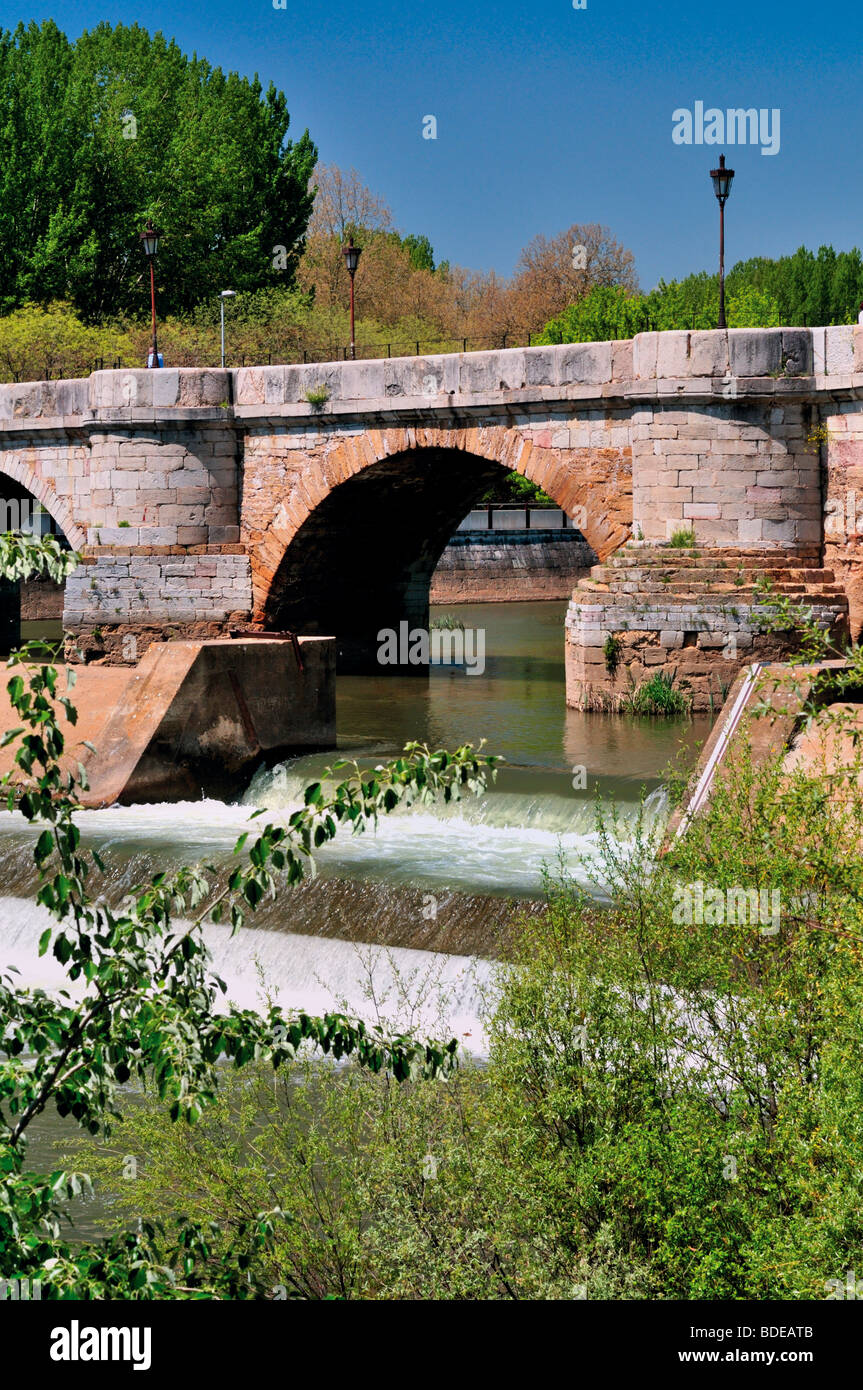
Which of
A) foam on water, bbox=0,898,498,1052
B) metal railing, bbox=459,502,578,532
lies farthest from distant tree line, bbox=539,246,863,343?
foam on water, bbox=0,898,498,1052

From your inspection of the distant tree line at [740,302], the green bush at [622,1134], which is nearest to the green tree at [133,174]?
the distant tree line at [740,302]

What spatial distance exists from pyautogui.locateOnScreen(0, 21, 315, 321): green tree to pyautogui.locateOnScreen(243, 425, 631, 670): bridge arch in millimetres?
19370

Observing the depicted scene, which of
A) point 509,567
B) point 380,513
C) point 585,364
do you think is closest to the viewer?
point 585,364

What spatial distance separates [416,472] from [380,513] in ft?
5.47

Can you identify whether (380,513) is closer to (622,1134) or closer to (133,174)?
(622,1134)

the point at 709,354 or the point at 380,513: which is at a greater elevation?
the point at 709,354

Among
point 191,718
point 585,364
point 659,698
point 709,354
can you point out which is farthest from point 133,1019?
point 585,364

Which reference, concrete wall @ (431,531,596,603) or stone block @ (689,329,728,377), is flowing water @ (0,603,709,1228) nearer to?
stone block @ (689,329,728,377)

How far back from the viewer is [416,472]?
920 inches

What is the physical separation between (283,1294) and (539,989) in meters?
1.58

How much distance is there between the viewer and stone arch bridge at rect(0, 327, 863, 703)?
62.0 feet

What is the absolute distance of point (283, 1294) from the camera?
18.5ft

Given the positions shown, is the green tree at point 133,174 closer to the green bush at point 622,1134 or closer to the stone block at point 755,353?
the stone block at point 755,353

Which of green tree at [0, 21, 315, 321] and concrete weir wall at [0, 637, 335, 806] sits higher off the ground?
green tree at [0, 21, 315, 321]
